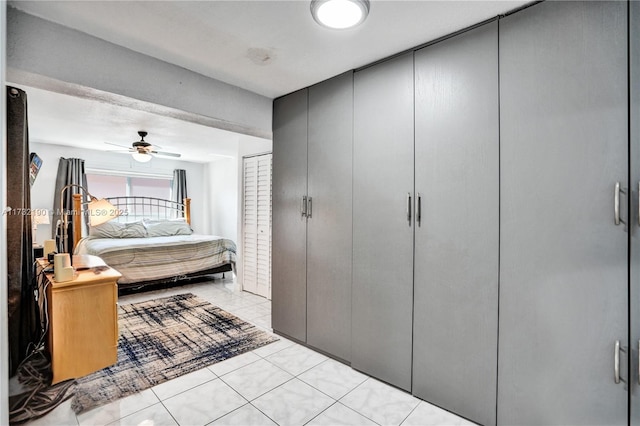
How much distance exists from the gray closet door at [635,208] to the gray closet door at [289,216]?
2.09 m

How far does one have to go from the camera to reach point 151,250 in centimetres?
459

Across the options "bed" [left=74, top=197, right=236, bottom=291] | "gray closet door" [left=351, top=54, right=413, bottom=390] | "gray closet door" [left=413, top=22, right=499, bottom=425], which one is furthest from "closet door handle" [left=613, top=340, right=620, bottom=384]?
"bed" [left=74, top=197, right=236, bottom=291]

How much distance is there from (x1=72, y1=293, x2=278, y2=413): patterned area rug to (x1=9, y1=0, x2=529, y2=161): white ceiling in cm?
242

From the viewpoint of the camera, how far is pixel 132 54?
81.4 inches

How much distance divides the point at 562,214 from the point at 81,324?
9.89ft

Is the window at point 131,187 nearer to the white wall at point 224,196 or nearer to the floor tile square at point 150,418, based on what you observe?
the white wall at point 224,196

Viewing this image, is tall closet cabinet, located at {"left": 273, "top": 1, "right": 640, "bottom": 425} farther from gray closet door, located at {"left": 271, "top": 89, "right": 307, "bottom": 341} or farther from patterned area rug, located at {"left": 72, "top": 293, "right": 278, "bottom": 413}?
patterned area rug, located at {"left": 72, "top": 293, "right": 278, "bottom": 413}

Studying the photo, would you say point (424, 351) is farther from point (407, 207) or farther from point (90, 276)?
point (90, 276)

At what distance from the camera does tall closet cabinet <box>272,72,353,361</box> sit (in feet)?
8.01

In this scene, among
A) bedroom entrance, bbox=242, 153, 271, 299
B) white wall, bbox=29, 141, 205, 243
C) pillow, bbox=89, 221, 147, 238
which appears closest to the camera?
bedroom entrance, bbox=242, 153, 271, 299

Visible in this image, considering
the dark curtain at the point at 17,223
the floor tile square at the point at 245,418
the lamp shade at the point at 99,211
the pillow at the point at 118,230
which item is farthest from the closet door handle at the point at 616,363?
the pillow at the point at 118,230

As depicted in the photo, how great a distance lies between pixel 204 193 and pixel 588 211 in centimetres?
738

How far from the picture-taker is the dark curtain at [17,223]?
1.92m

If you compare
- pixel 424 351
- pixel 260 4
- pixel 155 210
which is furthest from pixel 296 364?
pixel 155 210
